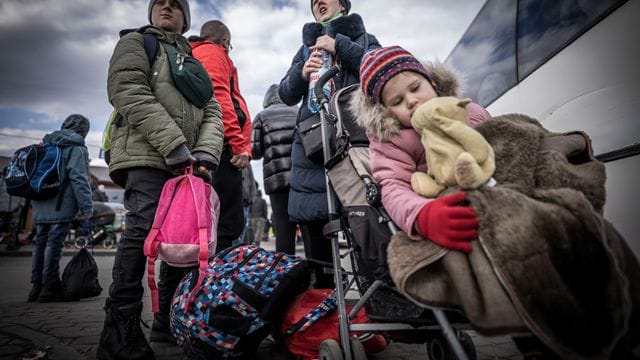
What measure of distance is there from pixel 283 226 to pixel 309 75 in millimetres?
1247

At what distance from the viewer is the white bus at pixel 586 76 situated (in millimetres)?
1694

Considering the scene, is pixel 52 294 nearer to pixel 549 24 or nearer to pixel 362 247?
pixel 362 247

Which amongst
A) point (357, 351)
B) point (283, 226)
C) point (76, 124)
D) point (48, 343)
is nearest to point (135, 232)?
point (48, 343)

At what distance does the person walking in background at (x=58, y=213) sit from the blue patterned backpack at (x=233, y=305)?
279cm

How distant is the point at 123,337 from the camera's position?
1.80 m

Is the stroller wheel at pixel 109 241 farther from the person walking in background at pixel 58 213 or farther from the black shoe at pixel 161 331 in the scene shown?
the black shoe at pixel 161 331

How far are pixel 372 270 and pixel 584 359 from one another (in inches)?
29.3

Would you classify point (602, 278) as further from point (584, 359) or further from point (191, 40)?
point (191, 40)

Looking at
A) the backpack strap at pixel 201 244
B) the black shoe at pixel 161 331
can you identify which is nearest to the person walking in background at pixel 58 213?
the black shoe at pixel 161 331

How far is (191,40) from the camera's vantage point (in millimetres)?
3000

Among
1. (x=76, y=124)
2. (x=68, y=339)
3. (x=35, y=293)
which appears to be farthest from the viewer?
(x=76, y=124)

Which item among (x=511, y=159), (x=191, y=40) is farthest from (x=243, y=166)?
(x=511, y=159)

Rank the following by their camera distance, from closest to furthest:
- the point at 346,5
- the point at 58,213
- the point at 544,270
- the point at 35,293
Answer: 1. the point at 544,270
2. the point at 346,5
3. the point at 35,293
4. the point at 58,213

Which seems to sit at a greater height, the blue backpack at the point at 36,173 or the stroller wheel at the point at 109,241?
the blue backpack at the point at 36,173
